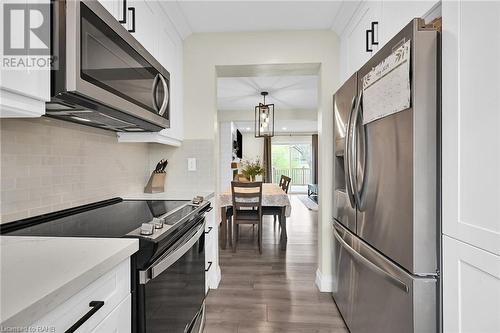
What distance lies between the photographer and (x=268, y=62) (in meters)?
2.64

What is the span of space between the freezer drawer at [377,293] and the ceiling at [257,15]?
1.73m

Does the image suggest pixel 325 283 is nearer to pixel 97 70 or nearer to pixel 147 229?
pixel 147 229

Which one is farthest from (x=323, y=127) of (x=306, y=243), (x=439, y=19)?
(x=306, y=243)

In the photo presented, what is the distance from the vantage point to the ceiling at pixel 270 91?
14.3ft

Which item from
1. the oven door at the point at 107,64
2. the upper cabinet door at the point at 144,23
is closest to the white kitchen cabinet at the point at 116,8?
the upper cabinet door at the point at 144,23

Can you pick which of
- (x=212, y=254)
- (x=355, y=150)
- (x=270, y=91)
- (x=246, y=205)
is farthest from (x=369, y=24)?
(x=270, y=91)

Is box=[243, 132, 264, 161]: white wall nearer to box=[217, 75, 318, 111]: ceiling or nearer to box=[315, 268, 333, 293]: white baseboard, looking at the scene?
box=[217, 75, 318, 111]: ceiling

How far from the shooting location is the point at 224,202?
391 cm

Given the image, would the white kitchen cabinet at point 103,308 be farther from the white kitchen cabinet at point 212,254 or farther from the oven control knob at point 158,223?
the white kitchen cabinet at point 212,254

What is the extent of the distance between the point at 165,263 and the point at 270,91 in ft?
13.9
